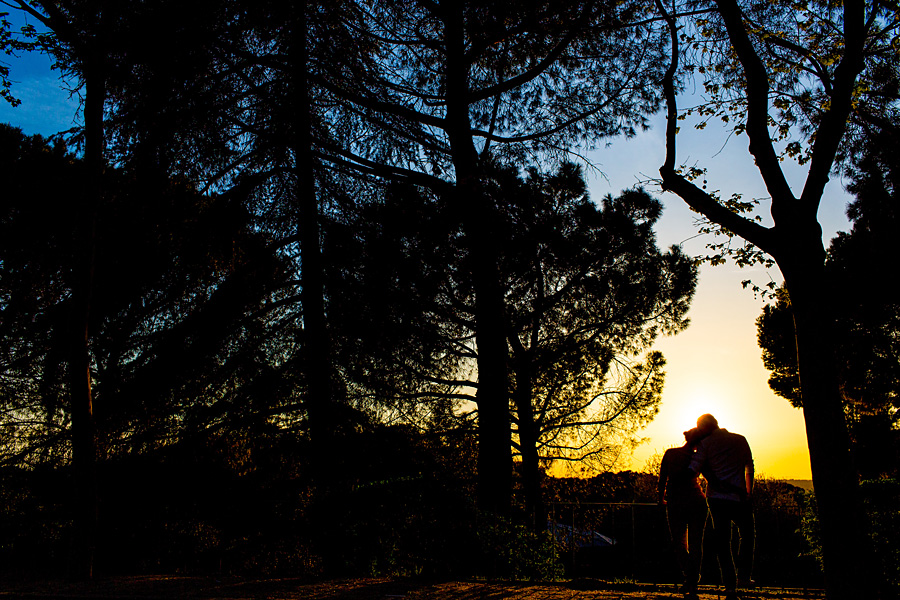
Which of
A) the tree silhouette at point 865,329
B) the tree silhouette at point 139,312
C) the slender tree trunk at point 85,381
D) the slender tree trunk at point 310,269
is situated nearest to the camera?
the slender tree trunk at point 85,381

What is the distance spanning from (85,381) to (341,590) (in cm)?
370

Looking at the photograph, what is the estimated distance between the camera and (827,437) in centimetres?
518

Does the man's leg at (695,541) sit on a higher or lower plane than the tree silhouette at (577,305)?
lower

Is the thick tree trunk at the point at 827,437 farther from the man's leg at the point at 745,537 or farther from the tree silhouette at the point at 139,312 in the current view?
the tree silhouette at the point at 139,312

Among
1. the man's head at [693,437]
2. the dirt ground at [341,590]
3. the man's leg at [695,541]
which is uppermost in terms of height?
the man's head at [693,437]

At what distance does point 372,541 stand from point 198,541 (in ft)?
12.7

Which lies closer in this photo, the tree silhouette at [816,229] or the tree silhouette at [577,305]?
the tree silhouette at [816,229]

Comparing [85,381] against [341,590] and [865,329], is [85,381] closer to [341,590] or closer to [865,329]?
[341,590]

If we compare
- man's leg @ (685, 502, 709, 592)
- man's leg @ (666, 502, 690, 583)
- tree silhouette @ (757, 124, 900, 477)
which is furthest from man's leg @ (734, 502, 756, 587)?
tree silhouette @ (757, 124, 900, 477)

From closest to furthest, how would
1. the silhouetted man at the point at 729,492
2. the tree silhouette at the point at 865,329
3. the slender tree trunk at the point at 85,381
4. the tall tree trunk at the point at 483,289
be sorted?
the silhouetted man at the point at 729,492
the slender tree trunk at the point at 85,381
the tall tree trunk at the point at 483,289
the tree silhouette at the point at 865,329

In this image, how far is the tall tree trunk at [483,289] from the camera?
9766 mm

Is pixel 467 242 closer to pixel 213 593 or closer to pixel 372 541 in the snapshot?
pixel 372 541

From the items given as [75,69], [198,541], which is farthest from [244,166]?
[198,541]

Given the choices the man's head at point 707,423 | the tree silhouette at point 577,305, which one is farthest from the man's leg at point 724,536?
the tree silhouette at point 577,305
